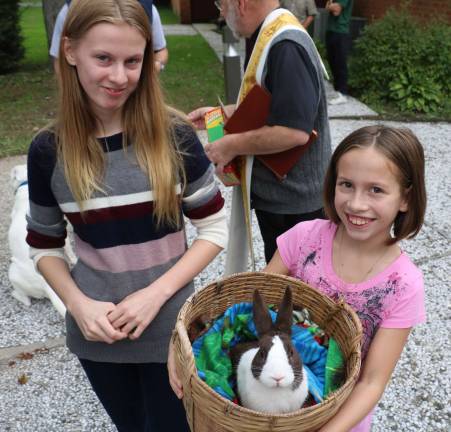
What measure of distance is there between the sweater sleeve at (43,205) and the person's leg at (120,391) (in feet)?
1.45

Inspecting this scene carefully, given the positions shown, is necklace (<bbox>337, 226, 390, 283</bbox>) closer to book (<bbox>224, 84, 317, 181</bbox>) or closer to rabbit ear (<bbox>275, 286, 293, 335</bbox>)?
rabbit ear (<bbox>275, 286, 293, 335</bbox>)

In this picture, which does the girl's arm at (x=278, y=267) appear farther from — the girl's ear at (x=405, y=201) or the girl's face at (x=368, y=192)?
the girl's ear at (x=405, y=201)

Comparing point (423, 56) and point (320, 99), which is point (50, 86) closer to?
point (423, 56)

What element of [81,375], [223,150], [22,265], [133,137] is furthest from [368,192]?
[22,265]

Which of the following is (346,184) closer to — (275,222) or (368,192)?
(368,192)

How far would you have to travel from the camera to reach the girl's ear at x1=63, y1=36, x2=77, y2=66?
4.82 feet

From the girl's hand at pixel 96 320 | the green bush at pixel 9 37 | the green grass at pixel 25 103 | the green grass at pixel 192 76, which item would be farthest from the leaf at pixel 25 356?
the green bush at pixel 9 37

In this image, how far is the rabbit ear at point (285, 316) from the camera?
1327 millimetres

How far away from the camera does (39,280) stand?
11.2ft

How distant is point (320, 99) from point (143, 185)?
109 centimetres

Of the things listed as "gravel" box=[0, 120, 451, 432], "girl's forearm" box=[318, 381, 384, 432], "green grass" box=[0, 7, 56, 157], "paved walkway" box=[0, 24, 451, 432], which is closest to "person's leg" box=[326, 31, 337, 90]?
"green grass" box=[0, 7, 56, 157]

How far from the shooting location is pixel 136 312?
59.6 inches

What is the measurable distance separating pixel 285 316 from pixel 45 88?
9076mm

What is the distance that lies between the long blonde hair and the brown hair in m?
0.56
